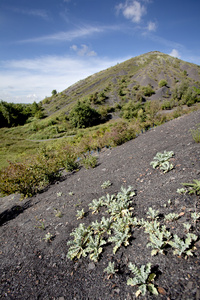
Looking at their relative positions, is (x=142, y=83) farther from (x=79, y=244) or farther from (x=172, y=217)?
(x=79, y=244)

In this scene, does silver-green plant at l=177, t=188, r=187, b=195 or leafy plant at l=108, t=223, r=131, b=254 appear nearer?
leafy plant at l=108, t=223, r=131, b=254

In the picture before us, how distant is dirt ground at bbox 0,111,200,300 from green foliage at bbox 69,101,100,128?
108 ft

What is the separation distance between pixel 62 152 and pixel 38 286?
19.2 ft

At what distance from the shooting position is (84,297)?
6.22ft

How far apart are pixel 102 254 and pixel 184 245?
1272 mm

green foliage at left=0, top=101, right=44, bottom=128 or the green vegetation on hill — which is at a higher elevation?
green foliage at left=0, top=101, right=44, bottom=128

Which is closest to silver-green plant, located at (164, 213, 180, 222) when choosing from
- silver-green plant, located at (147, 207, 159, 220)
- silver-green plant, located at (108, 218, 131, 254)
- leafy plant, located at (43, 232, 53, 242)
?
silver-green plant, located at (147, 207, 159, 220)

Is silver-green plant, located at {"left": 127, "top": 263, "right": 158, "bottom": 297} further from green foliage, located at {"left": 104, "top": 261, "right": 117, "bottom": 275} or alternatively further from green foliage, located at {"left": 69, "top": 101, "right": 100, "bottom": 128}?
green foliage, located at {"left": 69, "top": 101, "right": 100, "bottom": 128}

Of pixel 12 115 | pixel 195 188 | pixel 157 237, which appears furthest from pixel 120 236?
pixel 12 115

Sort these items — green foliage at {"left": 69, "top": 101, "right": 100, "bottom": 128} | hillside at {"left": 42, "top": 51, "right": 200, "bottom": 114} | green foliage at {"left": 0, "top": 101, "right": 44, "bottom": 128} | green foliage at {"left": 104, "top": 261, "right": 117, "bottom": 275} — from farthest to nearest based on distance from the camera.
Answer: green foliage at {"left": 0, "top": 101, "right": 44, "bottom": 128} < hillside at {"left": 42, "top": 51, "right": 200, "bottom": 114} < green foliage at {"left": 69, "top": 101, "right": 100, "bottom": 128} < green foliage at {"left": 104, "top": 261, "right": 117, "bottom": 275}

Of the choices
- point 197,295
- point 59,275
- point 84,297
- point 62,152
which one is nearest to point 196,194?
point 197,295

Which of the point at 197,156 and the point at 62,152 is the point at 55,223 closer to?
the point at 197,156

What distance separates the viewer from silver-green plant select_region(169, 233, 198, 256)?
70.7 inches

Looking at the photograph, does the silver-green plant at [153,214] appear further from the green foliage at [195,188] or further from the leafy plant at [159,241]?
the green foliage at [195,188]
